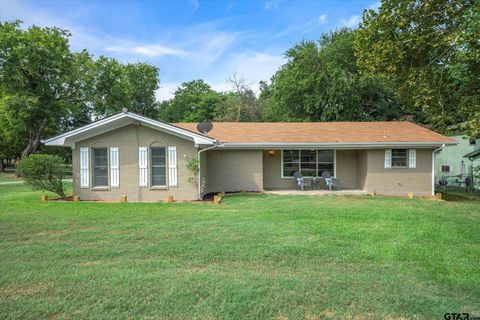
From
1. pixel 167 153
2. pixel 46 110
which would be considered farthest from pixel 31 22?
pixel 167 153

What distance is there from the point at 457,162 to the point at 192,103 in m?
36.5

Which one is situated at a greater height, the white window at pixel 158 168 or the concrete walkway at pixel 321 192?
the white window at pixel 158 168

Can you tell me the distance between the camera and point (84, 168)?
13211 millimetres

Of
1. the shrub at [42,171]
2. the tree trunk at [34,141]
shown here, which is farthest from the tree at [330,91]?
the tree trunk at [34,141]

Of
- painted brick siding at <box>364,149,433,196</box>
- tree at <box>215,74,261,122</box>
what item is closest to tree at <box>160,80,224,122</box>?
tree at <box>215,74,261,122</box>

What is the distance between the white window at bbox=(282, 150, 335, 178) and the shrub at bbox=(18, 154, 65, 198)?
1002 cm

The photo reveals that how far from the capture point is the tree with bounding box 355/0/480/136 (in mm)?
7727

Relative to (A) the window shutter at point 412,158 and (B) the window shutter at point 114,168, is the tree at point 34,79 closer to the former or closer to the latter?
(B) the window shutter at point 114,168

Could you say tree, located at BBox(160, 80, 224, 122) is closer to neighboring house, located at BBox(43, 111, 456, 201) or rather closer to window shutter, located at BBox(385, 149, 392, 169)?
neighboring house, located at BBox(43, 111, 456, 201)

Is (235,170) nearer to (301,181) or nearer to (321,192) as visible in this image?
(301,181)

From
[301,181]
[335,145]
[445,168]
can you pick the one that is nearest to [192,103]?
[445,168]

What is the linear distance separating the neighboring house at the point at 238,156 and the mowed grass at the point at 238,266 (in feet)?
12.9

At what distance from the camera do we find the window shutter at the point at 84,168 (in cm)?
1320

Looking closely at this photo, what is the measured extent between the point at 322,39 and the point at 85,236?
31.3 m
